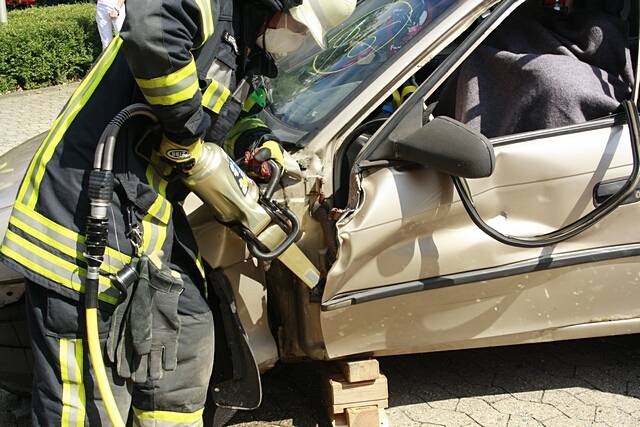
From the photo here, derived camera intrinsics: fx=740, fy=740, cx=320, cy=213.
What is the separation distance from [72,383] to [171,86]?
2.96 ft

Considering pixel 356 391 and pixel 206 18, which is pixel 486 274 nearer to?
pixel 356 391

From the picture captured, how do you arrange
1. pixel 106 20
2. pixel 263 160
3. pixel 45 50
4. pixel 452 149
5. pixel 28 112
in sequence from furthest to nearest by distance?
pixel 45 50
pixel 28 112
pixel 106 20
pixel 263 160
pixel 452 149

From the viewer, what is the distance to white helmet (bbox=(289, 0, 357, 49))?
7.31 ft

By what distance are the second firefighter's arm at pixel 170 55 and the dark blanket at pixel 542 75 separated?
3.59ft

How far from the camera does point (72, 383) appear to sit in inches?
83.4

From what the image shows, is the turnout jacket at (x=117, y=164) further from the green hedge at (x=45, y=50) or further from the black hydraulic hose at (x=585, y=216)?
the green hedge at (x=45, y=50)

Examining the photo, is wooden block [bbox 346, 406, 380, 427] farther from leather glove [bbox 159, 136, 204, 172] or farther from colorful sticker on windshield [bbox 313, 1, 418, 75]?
colorful sticker on windshield [bbox 313, 1, 418, 75]

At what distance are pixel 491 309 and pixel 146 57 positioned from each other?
1414mm

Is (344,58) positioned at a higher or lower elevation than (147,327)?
higher

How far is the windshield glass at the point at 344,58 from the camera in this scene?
100.0 inches

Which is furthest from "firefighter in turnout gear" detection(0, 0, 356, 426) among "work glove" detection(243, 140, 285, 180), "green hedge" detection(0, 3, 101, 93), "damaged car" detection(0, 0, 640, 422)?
"green hedge" detection(0, 3, 101, 93)

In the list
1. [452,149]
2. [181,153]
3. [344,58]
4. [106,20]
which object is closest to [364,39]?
[344,58]

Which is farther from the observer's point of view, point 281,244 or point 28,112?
point 28,112

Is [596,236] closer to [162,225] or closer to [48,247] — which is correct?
[162,225]
